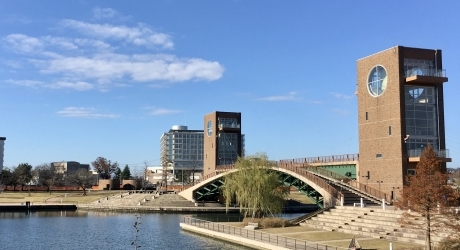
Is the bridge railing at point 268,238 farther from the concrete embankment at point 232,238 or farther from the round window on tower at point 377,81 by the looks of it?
the round window on tower at point 377,81

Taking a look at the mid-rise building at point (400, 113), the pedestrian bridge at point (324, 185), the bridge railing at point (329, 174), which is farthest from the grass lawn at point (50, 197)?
the mid-rise building at point (400, 113)

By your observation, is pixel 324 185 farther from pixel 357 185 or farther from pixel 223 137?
pixel 223 137

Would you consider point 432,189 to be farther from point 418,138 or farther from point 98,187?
point 98,187

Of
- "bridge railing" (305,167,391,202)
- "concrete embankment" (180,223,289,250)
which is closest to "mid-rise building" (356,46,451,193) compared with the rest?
"bridge railing" (305,167,391,202)

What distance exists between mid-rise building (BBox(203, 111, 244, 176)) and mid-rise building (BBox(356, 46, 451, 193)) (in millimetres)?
49219

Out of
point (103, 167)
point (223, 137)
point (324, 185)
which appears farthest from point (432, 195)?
point (103, 167)

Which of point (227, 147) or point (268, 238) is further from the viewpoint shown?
point (227, 147)

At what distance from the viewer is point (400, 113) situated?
4691 cm

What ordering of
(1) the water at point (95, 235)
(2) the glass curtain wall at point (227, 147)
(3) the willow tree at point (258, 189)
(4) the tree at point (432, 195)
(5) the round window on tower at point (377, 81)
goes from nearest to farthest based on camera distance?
(4) the tree at point (432, 195) → (1) the water at point (95, 235) → (5) the round window on tower at point (377, 81) → (3) the willow tree at point (258, 189) → (2) the glass curtain wall at point (227, 147)

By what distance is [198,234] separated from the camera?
157 feet

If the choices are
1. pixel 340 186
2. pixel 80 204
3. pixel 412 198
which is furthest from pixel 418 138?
pixel 80 204

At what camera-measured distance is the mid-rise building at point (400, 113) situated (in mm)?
46812

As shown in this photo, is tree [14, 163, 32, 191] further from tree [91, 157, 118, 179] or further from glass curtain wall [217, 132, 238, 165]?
glass curtain wall [217, 132, 238, 165]

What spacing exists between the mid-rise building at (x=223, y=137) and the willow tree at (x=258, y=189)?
4224 centimetres
